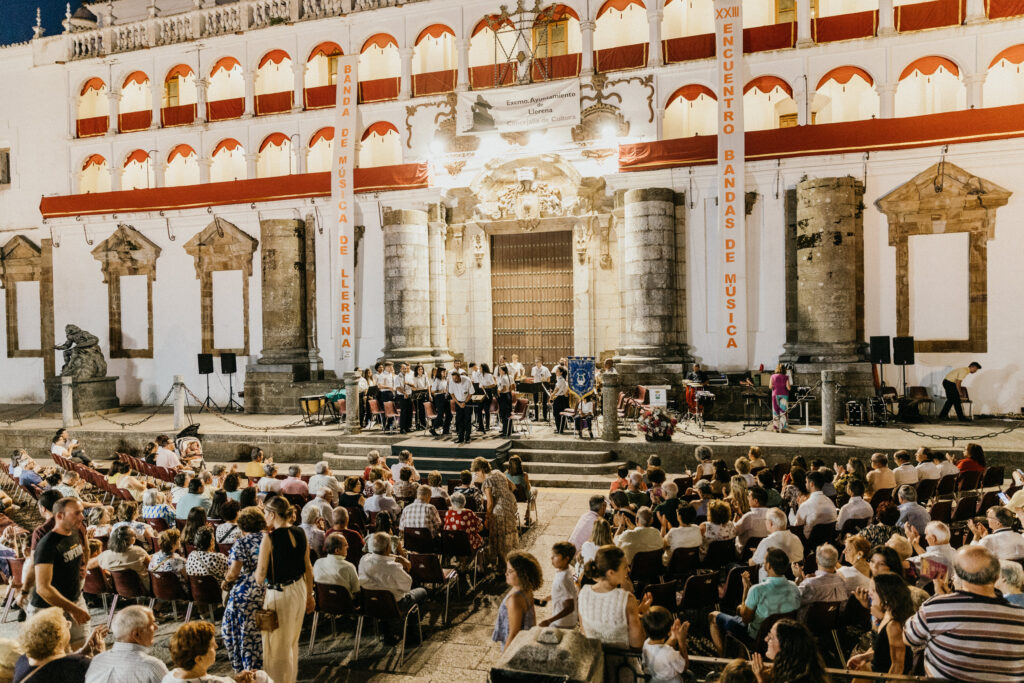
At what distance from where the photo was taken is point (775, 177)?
16.9 meters

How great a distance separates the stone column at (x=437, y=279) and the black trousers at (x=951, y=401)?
39.6ft

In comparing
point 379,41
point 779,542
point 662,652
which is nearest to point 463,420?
point 779,542

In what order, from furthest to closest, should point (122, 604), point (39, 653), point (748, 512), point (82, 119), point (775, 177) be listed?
point (82, 119) < point (775, 177) < point (122, 604) < point (748, 512) < point (39, 653)

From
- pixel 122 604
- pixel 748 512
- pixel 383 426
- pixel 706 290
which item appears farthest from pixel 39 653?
pixel 706 290

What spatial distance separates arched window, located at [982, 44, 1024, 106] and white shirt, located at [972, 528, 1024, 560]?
15.2 m

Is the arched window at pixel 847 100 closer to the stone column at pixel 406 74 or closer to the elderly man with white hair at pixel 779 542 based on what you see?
the stone column at pixel 406 74

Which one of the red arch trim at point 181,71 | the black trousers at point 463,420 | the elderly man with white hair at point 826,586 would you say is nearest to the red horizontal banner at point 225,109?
the red arch trim at point 181,71

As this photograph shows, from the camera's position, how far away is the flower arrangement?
13258 millimetres

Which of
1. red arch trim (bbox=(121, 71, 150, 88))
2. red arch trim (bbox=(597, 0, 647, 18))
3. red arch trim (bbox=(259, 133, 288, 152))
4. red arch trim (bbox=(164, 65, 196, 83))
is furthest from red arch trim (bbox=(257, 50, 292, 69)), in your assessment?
red arch trim (bbox=(597, 0, 647, 18))

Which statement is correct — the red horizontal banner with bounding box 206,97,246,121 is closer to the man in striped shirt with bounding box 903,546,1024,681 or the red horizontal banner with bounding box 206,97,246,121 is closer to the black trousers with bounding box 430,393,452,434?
the black trousers with bounding box 430,393,452,434

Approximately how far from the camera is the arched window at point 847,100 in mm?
18094

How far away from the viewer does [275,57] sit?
2094 cm

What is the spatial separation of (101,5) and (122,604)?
23.5 metres

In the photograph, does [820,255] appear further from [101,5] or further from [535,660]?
[101,5]
